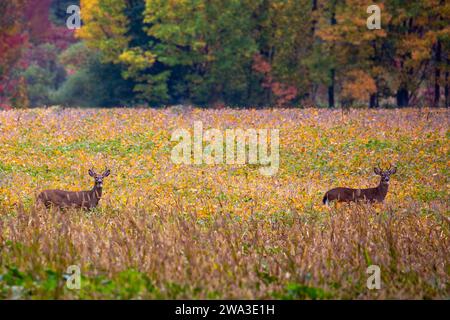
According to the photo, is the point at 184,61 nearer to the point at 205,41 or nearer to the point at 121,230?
the point at 205,41

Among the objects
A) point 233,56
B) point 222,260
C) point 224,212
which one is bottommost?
point 222,260

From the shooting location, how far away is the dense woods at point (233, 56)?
43.9m

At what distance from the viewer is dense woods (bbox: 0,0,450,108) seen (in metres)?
43.9

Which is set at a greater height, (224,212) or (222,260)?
(224,212)

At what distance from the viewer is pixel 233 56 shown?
47.8 meters

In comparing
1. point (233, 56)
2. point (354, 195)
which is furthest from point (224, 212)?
point (233, 56)

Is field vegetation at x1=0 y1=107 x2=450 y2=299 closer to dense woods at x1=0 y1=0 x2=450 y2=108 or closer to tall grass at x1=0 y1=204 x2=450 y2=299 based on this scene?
tall grass at x1=0 y1=204 x2=450 y2=299

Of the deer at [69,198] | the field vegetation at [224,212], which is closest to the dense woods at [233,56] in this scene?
the field vegetation at [224,212]

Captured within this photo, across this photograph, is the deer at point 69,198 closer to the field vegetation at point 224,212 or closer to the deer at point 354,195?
the field vegetation at point 224,212

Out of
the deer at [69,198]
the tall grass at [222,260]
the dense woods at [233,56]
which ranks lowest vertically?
the tall grass at [222,260]

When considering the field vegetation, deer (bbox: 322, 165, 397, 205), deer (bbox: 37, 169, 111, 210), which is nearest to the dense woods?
the field vegetation

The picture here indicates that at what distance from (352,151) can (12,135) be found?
38.5ft

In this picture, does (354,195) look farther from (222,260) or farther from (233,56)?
(233,56)

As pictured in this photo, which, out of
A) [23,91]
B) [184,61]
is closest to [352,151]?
[184,61]
